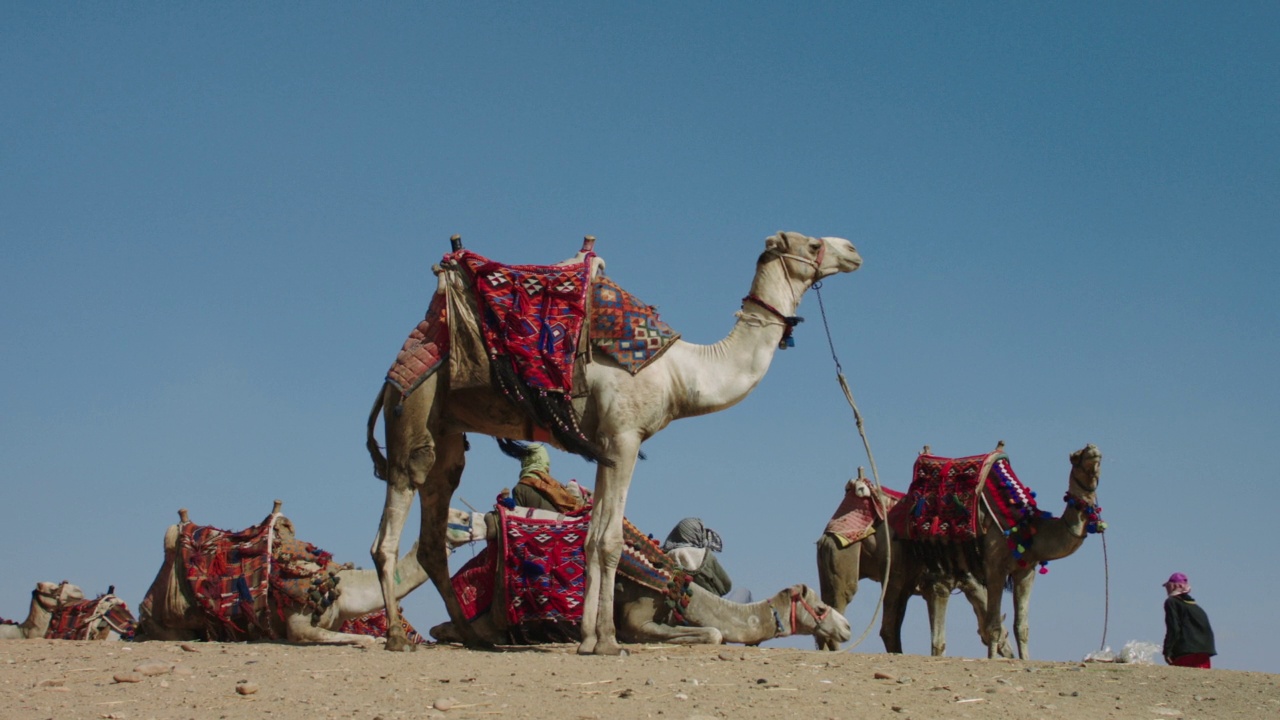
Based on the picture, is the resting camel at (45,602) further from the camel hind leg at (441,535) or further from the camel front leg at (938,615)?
the camel front leg at (938,615)

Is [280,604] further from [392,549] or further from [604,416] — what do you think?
[604,416]

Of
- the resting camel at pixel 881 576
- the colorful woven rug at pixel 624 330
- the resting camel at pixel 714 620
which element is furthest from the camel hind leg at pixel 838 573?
the colorful woven rug at pixel 624 330

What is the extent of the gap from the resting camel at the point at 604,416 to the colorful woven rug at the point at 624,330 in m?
0.09

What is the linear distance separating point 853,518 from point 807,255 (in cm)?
428

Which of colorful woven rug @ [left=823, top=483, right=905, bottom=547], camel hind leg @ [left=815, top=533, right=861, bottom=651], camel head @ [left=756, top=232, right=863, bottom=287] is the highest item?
camel head @ [left=756, top=232, right=863, bottom=287]

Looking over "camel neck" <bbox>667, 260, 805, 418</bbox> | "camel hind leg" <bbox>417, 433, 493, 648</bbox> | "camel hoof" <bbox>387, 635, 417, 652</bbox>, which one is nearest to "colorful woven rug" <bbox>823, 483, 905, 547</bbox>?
"camel neck" <bbox>667, 260, 805, 418</bbox>

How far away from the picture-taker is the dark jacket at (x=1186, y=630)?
520 inches

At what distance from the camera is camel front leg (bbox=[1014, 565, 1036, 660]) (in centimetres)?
1345

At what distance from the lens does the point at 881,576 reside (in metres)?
14.9

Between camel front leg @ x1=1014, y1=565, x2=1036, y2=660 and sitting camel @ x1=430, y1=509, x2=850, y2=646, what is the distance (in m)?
2.67

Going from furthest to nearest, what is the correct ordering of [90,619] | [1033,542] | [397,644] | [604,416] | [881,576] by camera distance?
[881,576], [1033,542], [90,619], [604,416], [397,644]

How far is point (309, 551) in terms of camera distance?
1156 centimetres

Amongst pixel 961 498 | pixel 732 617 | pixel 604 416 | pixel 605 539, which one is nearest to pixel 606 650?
pixel 605 539

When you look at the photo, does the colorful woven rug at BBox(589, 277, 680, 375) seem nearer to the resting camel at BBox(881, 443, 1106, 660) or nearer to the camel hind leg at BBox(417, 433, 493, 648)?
the camel hind leg at BBox(417, 433, 493, 648)
